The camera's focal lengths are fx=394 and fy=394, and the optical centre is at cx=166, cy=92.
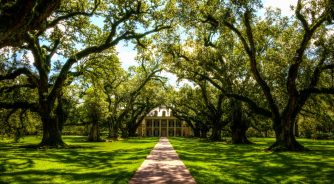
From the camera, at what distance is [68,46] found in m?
29.9

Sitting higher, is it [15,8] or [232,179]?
[15,8]

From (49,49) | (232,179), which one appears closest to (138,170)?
(232,179)

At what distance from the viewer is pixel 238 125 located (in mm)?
42438

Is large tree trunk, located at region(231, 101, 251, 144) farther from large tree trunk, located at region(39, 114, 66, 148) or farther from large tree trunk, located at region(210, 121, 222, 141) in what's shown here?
large tree trunk, located at region(39, 114, 66, 148)

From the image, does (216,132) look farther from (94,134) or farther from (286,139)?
(286,139)

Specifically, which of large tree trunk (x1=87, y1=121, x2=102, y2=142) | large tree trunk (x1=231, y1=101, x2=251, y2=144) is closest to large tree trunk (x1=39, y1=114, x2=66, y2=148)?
large tree trunk (x1=87, y1=121, x2=102, y2=142)

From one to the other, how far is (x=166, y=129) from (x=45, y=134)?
9383 centimetres

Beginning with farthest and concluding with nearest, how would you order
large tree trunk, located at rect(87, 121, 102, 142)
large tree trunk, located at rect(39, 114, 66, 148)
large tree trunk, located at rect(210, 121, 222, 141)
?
large tree trunk, located at rect(210, 121, 222, 141) < large tree trunk, located at rect(87, 121, 102, 142) < large tree trunk, located at rect(39, 114, 66, 148)

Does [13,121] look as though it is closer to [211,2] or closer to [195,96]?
[211,2]

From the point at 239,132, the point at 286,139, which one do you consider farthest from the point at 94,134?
the point at 286,139

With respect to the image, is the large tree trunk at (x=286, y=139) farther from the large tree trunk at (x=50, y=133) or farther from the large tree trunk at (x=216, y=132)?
the large tree trunk at (x=216, y=132)

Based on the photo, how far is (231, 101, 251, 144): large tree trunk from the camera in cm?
4212

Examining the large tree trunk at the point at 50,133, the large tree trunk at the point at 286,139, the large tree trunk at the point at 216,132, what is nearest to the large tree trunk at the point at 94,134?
the large tree trunk at the point at 216,132

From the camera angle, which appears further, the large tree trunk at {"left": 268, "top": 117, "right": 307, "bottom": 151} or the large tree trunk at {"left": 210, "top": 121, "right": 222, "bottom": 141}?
the large tree trunk at {"left": 210, "top": 121, "right": 222, "bottom": 141}
